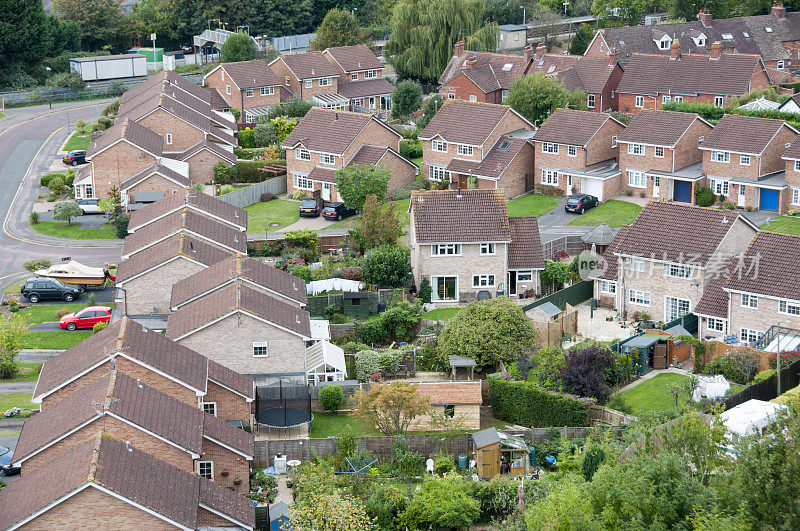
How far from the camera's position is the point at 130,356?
147 ft

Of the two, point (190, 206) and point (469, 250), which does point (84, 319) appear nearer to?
point (190, 206)

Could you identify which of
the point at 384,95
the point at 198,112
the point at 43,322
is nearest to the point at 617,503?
the point at 43,322

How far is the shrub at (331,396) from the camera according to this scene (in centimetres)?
5269

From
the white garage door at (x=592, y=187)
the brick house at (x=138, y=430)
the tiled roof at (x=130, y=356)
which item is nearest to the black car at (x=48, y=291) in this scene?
the tiled roof at (x=130, y=356)

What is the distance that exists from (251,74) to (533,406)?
66.0 metres

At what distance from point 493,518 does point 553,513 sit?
7.50 m

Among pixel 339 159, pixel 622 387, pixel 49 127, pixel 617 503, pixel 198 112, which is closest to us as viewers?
pixel 617 503

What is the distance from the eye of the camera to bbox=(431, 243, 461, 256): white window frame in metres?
65.2

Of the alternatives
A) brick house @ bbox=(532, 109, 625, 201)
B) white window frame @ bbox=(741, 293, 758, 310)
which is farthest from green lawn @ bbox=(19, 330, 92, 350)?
brick house @ bbox=(532, 109, 625, 201)

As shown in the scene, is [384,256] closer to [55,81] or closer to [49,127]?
[49,127]

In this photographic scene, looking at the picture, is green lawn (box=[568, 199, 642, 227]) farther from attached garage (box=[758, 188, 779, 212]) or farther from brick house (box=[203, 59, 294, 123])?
brick house (box=[203, 59, 294, 123])

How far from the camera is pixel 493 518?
1704 inches

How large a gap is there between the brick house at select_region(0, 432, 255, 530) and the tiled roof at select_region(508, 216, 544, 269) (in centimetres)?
2976

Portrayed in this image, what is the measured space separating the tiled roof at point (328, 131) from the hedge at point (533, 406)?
1438 inches
